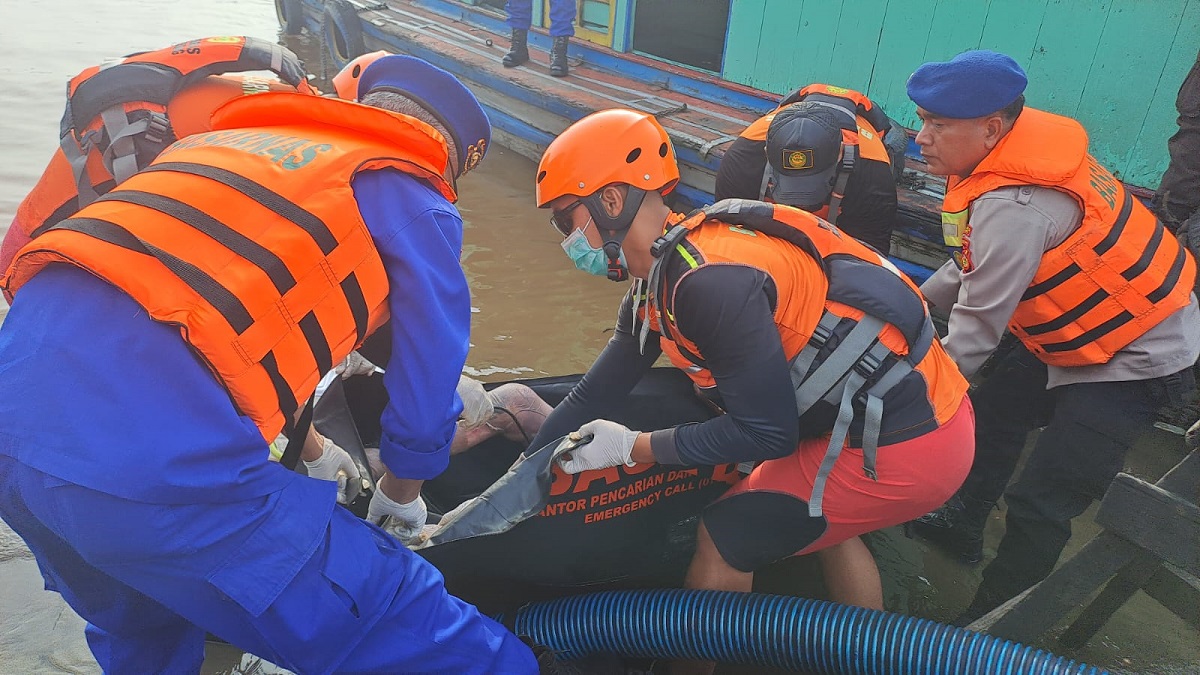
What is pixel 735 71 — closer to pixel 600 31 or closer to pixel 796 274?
pixel 600 31

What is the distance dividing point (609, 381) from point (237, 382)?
1351 mm

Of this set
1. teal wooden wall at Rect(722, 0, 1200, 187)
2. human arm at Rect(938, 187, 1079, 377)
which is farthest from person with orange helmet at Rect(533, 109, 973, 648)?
teal wooden wall at Rect(722, 0, 1200, 187)

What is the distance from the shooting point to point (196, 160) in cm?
143

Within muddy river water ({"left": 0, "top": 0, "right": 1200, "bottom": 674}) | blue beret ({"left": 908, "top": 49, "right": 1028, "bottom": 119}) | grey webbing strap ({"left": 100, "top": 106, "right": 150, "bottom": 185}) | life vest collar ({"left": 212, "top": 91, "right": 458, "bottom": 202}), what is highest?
blue beret ({"left": 908, "top": 49, "right": 1028, "bottom": 119})

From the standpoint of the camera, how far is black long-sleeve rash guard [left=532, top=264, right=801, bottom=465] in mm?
1749

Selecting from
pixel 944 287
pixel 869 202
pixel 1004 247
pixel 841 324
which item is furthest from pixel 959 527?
pixel 841 324

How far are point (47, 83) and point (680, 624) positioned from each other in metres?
10.2

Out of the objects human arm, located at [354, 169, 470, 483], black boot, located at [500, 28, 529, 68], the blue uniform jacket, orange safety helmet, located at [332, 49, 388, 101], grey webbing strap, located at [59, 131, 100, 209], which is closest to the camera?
the blue uniform jacket

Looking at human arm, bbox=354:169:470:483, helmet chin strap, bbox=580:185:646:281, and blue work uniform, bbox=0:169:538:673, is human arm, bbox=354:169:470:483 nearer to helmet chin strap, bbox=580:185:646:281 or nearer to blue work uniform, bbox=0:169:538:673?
blue work uniform, bbox=0:169:538:673

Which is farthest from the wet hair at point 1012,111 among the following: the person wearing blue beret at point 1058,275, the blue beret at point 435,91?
the blue beret at point 435,91

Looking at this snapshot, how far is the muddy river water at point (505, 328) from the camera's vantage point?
2635 millimetres

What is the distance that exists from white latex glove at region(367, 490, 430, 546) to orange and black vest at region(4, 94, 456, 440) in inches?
26.7

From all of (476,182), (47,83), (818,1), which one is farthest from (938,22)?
(47,83)

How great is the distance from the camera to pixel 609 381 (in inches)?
98.4
